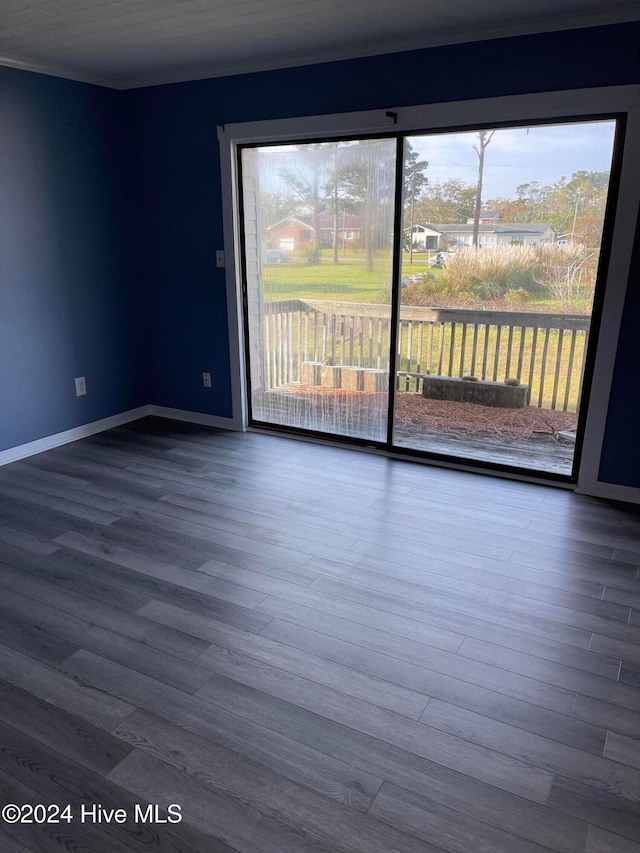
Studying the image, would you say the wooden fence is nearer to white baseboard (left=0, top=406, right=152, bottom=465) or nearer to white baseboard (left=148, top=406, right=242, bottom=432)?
white baseboard (left=148, top=406, right=242, bottom=432)

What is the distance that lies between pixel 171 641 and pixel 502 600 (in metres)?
1.28

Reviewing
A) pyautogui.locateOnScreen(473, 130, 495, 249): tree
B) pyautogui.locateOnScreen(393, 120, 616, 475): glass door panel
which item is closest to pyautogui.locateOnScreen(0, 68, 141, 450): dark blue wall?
pyautogui.locateOnScreen(393, 120, 616, 475): glass door panel

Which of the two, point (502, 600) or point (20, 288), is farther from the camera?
point (20, 288)

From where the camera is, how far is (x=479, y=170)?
10.8 ft

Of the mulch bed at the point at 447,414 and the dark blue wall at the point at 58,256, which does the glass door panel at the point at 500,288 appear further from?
the dark blue wall at the point at 58,256

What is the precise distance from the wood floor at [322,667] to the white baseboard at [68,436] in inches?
19.6

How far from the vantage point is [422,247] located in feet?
11.6

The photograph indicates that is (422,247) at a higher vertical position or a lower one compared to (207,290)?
higher

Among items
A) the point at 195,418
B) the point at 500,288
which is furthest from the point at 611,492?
the point at 195,418

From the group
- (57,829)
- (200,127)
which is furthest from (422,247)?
(57,829)

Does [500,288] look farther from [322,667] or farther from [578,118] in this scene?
[322,667]

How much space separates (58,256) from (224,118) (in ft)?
4.58

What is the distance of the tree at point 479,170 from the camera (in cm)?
322

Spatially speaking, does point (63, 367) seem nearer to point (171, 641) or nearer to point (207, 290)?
point (207, 290)
